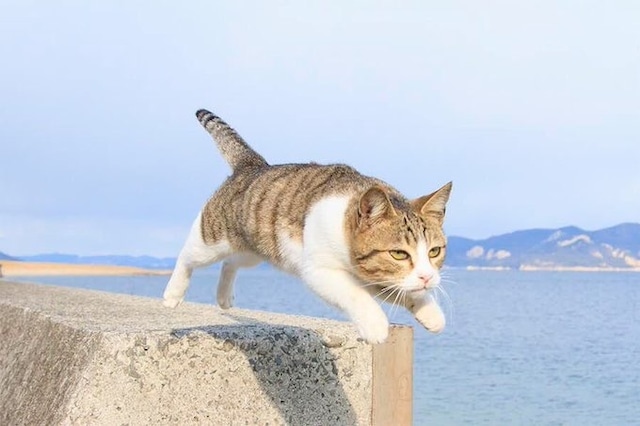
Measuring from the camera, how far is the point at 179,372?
3980 mm

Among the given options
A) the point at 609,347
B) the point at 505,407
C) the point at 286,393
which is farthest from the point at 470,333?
the point at 286,393

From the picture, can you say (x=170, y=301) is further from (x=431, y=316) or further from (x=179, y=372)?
(x=431, y=316)

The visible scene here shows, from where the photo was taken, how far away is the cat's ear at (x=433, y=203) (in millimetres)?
3037

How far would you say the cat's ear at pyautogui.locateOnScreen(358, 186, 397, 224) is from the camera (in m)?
2.84

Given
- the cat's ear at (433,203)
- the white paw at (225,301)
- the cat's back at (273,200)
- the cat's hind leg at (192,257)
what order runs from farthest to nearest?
the white paw at (225,301) < the cat's hind leg at (192,257) < the cat's back at (273,200) < the cat's ear at (433,203)

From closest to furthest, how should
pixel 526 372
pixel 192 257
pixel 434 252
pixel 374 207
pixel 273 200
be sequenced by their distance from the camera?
pixel 374 207 < pixel 434 252 < pixel 273 200 < pixel 192 257 < pixel 526 372

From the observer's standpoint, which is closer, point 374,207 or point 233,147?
point 374,207

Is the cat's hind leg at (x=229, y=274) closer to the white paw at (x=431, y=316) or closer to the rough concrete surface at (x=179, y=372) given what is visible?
the rough concrete surface at (x=179, y=372)

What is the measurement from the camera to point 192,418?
13.2ft

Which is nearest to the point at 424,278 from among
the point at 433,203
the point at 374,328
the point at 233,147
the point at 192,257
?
the point at 374,328

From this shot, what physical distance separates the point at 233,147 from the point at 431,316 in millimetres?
1597

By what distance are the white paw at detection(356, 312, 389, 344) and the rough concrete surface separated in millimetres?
1462

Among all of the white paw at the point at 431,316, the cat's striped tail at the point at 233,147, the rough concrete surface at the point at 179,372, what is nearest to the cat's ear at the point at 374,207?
the white paw at the point at 431,316

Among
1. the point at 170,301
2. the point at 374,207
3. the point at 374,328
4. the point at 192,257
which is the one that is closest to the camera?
the point at 374,328
